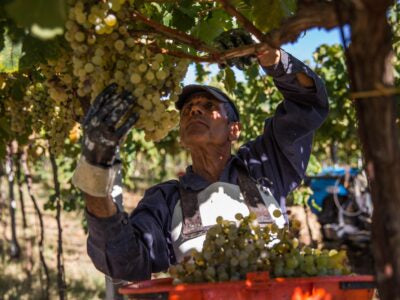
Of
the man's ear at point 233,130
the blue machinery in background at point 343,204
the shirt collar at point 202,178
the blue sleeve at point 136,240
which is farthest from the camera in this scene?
the blue machinery in background at point 343,204

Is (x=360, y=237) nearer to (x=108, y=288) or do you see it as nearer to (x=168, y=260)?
(x=108, y=288)

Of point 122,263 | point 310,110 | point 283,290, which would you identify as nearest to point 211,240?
point 283,290

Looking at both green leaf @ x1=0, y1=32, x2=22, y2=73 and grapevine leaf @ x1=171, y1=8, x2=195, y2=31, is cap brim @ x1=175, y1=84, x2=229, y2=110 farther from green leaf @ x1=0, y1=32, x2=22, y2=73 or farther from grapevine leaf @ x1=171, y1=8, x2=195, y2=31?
green leaf @ x1=0, y1=32, x2=22, y2=73

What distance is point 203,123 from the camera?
2.94 meters

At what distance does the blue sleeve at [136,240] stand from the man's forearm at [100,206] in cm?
2

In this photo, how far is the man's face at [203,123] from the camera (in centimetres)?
292

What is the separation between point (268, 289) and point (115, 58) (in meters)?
0.77

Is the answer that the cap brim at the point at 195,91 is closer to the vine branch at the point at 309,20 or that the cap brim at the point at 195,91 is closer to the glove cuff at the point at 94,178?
the glove cuff at the point at 94,178

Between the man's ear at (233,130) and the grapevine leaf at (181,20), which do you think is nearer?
the grapevine leaf at (181,20)

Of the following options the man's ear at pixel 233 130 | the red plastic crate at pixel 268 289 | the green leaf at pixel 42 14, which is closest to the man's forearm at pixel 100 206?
the red plastic crate at pixel 268 289

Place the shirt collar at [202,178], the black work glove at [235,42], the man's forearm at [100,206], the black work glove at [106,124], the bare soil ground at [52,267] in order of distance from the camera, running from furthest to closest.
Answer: the bare soil ground at [52,267] < the shirt collar at [202,178] < the black work glove at [235,42] < the man's forearm at [100,206] < the black work glove at [106,124]

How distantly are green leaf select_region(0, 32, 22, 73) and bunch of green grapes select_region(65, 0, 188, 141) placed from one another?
0.35m

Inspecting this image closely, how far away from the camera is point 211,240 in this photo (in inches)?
76.9

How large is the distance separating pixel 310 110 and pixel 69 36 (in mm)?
1336
